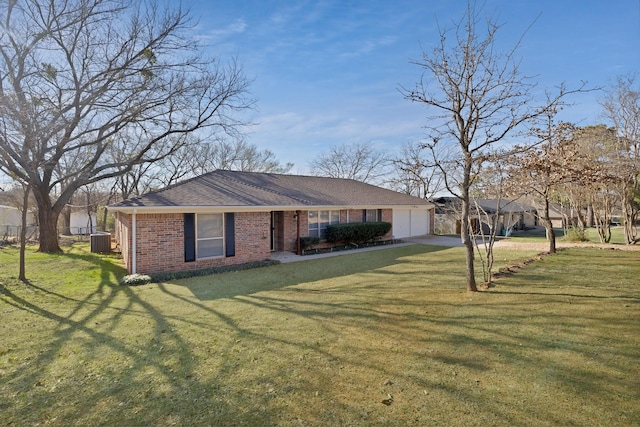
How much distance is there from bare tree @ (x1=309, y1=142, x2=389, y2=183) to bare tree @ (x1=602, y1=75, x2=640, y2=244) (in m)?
24.3

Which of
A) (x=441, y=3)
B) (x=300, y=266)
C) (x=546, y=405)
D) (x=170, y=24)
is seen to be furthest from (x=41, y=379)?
(x=170, y=24)

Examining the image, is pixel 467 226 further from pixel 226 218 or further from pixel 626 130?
pixel 626 130

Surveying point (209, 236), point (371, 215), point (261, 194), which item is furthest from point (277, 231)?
point (371, 215)

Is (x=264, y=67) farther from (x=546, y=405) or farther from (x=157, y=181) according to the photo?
(x=157, y=181)

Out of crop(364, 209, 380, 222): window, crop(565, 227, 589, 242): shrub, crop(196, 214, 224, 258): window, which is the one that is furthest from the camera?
crop(364, 209, 380, 222): window

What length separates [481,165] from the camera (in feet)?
23.8

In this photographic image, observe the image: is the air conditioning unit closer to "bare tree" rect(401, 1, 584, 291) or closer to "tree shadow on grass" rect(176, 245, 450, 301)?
"tree shadow on grass" rect(176, 245, 450, 301)

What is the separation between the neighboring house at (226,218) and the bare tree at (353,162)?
22659 millimetres

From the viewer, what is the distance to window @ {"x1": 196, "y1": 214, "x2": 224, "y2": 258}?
37.2 feet

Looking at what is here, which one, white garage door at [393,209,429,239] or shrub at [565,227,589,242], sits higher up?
white garage door at [393,209,429,239]

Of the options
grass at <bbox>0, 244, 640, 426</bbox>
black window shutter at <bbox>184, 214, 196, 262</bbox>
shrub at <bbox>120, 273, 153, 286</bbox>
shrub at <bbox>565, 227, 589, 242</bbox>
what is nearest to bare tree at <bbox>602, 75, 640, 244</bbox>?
shrub at <bbox>565, 227, 589, 242</bbox>

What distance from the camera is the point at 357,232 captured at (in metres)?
16.7

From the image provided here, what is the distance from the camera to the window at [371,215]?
1823 cm

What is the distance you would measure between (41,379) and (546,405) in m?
5.84
